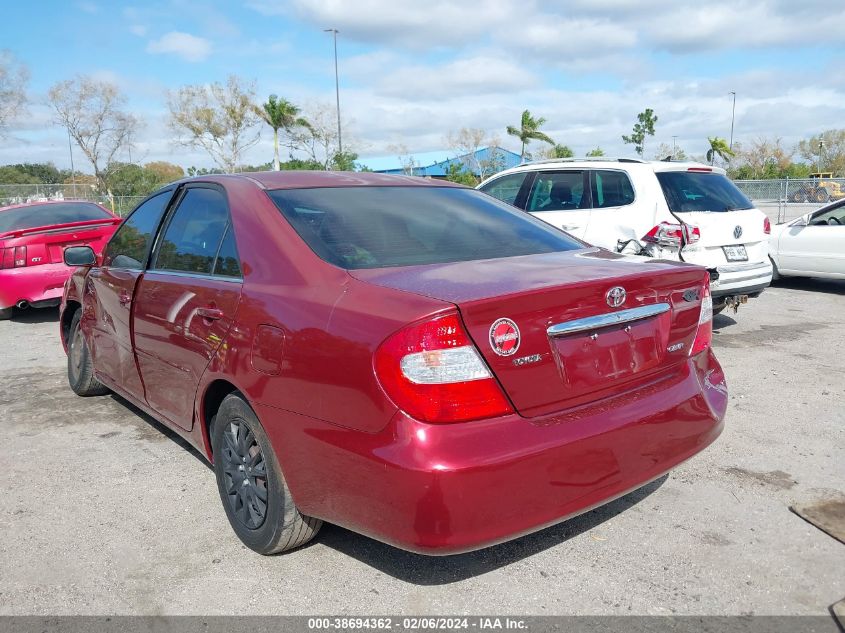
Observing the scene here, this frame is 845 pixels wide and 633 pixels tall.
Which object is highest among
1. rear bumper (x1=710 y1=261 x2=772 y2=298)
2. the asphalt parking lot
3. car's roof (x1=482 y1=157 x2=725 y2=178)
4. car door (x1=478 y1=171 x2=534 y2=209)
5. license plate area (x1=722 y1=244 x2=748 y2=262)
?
car's roof (x1=482 y1=157 x2=725 y2=178)

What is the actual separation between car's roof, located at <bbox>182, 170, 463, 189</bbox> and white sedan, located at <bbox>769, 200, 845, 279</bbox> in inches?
310

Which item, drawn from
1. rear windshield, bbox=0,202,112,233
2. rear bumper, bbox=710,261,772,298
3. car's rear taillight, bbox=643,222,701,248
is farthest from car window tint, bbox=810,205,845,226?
rear windshield, bbox=0,202,112,233

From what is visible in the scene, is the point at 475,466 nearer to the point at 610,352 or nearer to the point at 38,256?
the point at 610,352

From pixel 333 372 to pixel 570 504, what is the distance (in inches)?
36.4

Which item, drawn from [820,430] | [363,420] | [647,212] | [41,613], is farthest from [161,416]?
[647,212]

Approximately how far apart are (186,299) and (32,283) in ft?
20.0

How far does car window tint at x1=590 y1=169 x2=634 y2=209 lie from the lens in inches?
271

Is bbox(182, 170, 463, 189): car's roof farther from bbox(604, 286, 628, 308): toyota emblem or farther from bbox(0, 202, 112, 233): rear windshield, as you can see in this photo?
bbox(0, 202, 112, 233): rear windshield

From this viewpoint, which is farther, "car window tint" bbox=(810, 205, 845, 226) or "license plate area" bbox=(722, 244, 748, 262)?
"car window tint" bbox=(810, 205, 845, 226)

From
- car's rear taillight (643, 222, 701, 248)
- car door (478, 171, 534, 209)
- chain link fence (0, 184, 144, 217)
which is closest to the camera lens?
car's rear taillight (643, 222, 701, 248)

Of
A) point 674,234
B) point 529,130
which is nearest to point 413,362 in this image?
point 674,234

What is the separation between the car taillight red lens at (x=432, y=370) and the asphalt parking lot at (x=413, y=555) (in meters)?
0.85

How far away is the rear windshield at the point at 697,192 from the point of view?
22.1 ft

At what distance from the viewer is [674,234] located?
6508 mm
